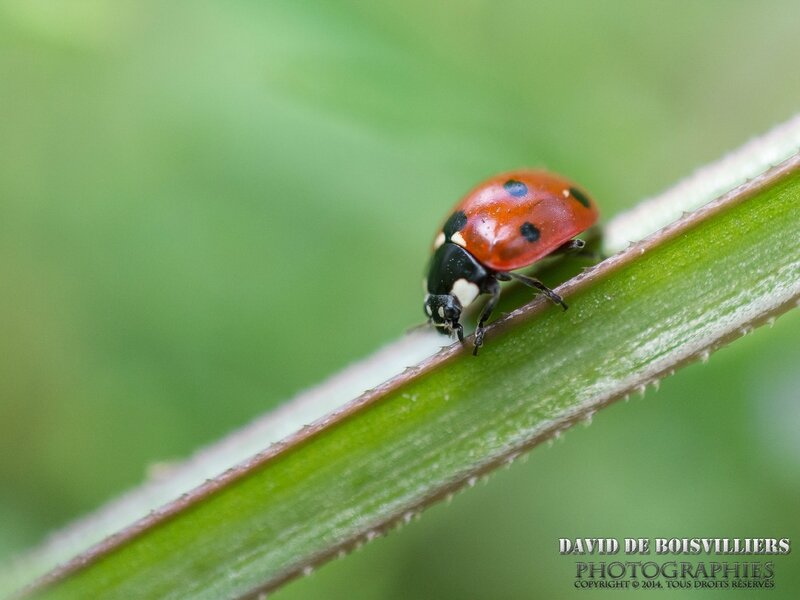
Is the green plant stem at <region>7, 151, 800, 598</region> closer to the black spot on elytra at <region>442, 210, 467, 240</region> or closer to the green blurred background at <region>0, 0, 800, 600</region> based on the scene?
the black spot on elytra at <region>442, 210, 467, 240</region>

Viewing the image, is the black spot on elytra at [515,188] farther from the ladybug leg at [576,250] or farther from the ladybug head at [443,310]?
the ladybug head at [443,310]

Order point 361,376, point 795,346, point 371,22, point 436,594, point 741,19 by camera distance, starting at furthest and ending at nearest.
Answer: point 741,19, point 371,22, point 436,594, point 795,346, point 361,376

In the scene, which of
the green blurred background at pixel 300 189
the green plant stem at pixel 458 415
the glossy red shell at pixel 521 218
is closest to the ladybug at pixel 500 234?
the glossy red shell at pixel 521 218

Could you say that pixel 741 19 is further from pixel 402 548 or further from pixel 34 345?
pixel 34 345

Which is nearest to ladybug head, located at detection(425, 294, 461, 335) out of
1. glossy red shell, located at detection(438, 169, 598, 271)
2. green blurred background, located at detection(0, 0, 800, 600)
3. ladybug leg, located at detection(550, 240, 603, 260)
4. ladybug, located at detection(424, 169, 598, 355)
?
ladybug, located at detection(424, 169, 598, 355)

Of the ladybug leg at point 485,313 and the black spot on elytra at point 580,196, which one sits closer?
the ladybug leg at point 485,313

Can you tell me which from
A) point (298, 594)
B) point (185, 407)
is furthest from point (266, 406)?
point (298, 594)

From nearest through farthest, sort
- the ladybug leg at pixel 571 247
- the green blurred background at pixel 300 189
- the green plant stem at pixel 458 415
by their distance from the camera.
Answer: the green plant stem at pixel 458 415
the ladybug leg at pixel 571 247
the green blurred background at pixel 300 189
